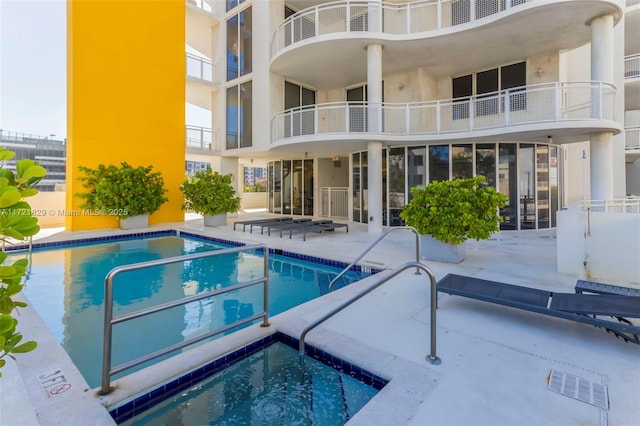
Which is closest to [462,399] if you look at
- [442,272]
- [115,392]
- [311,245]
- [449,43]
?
[115,392]

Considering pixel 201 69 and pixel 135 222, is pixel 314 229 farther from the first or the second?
pixel 201 69

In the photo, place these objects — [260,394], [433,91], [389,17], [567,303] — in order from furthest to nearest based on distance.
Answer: [433,91]
[389,17]
[567,303]
[260,394]

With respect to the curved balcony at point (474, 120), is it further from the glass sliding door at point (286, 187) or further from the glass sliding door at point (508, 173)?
the glass sliding door at point (286, 187)

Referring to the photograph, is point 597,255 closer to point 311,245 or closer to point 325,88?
point 311,245

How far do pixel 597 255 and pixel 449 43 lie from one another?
821cm

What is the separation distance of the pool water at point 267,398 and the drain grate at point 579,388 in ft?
5.11

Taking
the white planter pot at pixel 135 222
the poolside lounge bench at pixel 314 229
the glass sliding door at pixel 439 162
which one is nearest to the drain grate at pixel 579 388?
the poolside lounge bench at pixel 314 229

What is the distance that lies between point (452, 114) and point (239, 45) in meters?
10.7

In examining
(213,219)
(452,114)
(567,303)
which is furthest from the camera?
(213,219)

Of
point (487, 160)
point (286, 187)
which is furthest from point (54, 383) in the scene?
point (286, 187)

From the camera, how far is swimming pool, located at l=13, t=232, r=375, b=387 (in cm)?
426

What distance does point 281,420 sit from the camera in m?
2.74

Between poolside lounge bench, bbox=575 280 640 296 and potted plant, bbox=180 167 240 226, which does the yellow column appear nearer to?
potted plant, bbox=180 167 240 226

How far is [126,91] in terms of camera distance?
45.2 ft
